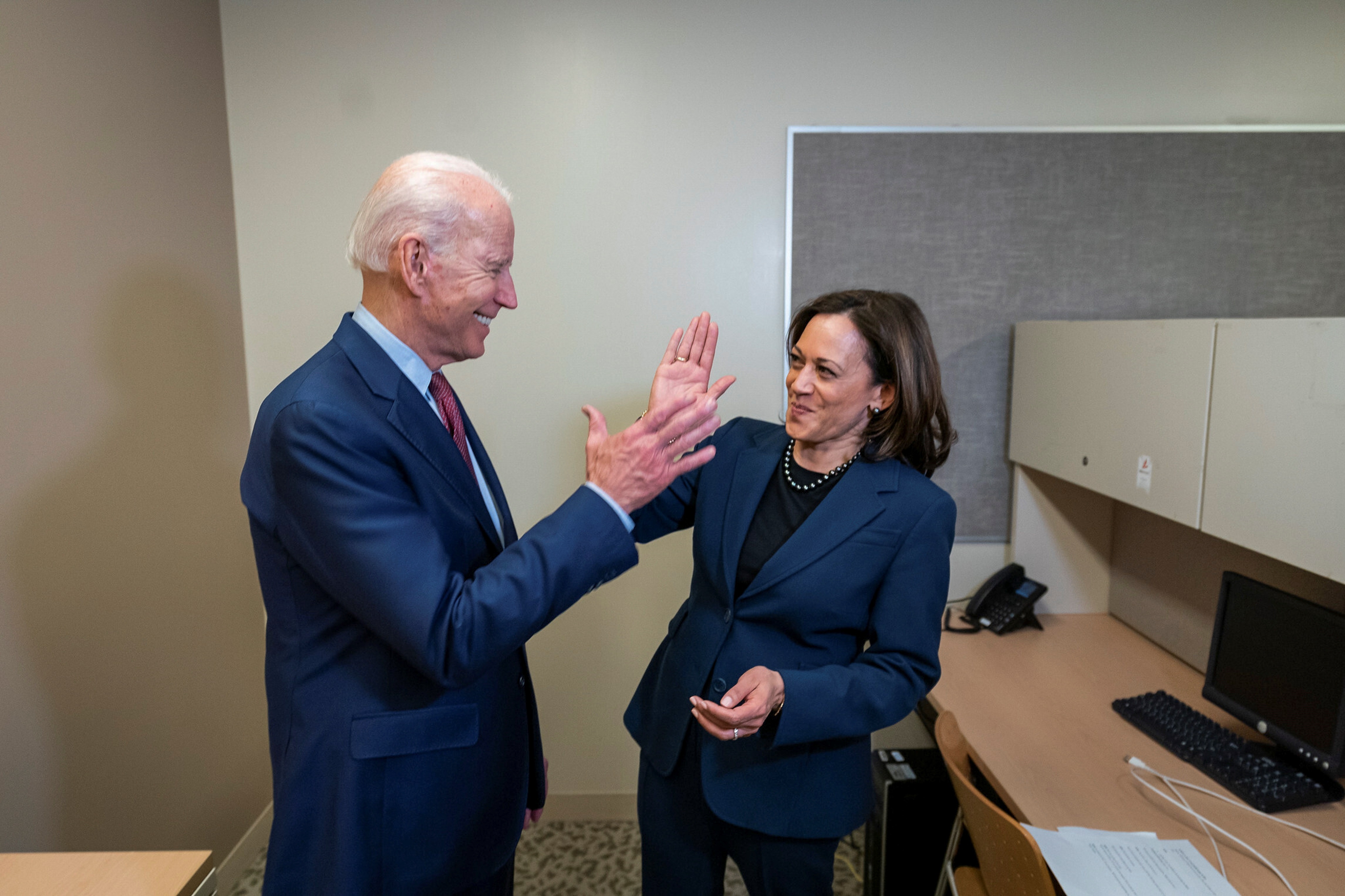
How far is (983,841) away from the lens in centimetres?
139

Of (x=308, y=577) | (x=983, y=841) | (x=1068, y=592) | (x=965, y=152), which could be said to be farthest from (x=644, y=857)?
(x=965, y=152)

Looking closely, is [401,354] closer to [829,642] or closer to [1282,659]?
[829,642]

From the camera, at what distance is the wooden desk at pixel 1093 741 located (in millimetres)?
1343

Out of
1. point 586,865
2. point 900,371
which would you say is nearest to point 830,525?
point 900,371

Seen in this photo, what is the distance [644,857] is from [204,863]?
0.76 meters

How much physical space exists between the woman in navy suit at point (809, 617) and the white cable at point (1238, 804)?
662 millimetres

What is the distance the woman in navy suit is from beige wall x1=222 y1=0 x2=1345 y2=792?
102 cm

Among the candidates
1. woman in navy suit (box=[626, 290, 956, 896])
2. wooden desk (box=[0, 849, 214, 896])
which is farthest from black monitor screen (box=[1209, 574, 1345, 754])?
wooden desk (box=[0, 849, 214, 896])

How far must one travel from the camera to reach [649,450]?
41.1 inches

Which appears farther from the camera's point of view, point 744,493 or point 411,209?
point 744,493

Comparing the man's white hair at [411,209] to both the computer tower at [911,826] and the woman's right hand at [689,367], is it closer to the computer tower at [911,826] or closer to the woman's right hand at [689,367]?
the woman's right hand at [689,367]

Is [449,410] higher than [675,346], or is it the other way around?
[675,346]

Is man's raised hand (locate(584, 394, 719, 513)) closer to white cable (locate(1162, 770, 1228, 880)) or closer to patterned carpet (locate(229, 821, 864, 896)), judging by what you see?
white cable (locate(1162, 770, 1228, 880))

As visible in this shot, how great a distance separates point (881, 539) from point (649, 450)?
512 millimetres
